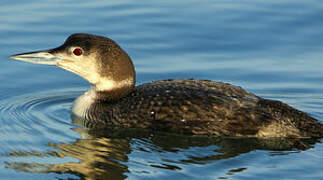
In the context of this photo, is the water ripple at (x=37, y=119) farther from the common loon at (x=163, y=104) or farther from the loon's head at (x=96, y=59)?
the loon's head at (x=96, y=59)

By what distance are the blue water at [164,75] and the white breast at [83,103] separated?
0.16 metres

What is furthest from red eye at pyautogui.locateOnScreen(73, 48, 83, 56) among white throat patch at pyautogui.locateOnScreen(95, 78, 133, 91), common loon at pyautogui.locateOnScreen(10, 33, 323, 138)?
white throat patch at pyautogui.locateOnScreen(95, 78, 133, 91)

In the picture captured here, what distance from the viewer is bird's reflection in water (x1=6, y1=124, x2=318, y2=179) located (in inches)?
327

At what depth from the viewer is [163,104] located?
936cm

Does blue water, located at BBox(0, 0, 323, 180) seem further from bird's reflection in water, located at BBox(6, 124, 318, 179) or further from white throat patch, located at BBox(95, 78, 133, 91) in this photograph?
white throat patch, located at BBox(95, 78, 133, 91)

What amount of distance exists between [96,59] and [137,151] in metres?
1.56

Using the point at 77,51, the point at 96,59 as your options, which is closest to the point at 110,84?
the point at 96,59

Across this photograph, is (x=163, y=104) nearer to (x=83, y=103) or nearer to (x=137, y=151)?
(x=137, y=151)

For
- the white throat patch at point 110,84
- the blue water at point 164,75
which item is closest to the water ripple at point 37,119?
the blue water at point 164,75

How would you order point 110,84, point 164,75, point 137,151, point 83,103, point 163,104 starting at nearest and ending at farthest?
point 137,151 < point 163,104 < point 110,84 < point 83,103 < point 164,75

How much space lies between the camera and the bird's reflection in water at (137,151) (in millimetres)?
8305


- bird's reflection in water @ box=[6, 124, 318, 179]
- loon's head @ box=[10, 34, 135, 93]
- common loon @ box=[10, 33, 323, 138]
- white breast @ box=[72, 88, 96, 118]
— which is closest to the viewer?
bird's reflection in water @ box=[6, 124, 318, 179]

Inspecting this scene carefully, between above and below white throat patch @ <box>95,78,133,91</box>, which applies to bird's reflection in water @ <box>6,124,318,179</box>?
below

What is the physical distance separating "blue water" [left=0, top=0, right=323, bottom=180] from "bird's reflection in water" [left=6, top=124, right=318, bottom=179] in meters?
0.01
